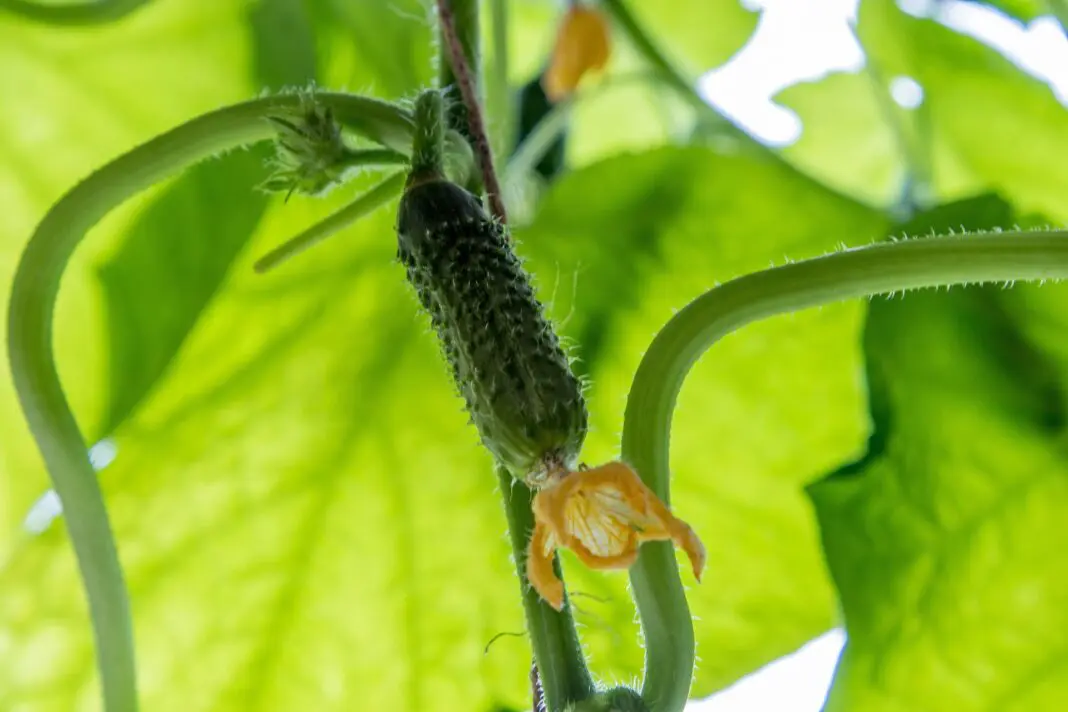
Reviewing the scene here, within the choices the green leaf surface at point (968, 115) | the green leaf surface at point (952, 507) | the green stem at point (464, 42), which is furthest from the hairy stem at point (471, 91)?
the green leaf surface at point (968, 115)

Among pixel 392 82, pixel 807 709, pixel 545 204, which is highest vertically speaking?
pixel 392 82

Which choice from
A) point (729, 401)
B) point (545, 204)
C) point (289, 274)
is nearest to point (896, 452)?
point (729, 401)

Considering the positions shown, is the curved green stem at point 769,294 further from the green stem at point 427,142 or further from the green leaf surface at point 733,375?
the green leaf surface at point 733,375

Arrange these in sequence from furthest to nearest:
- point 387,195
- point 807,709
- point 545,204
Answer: point 545,204 < point 807,709 < point 387,195

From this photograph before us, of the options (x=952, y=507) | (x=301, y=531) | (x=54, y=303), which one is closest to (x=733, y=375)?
(x=952, y=507)

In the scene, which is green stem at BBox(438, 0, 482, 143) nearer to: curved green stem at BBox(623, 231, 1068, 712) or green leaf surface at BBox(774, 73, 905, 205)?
curved green stem at BBox(623, 231, 1068, 712)

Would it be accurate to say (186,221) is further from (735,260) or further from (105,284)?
(735,260)

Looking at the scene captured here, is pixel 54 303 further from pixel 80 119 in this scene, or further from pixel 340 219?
pixel 80 119
